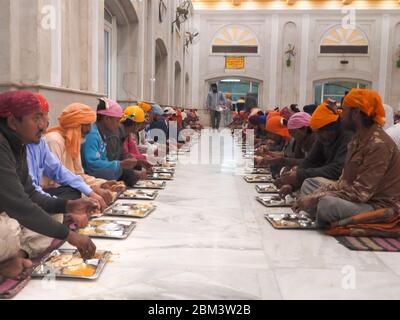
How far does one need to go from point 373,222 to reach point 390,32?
19080 millimetres

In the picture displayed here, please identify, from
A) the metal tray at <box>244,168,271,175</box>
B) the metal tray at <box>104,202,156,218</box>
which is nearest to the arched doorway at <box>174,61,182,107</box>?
the metal tray at <box>244,168,271,175</box>

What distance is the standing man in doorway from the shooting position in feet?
56.7

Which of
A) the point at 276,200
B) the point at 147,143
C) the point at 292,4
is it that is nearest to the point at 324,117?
the point at 276,200

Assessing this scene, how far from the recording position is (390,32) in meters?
19.9

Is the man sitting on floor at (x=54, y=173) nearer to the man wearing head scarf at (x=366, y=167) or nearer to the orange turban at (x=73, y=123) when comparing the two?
the orange turban at (x=73, y=123)

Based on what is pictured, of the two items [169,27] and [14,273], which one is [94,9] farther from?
[169,27]

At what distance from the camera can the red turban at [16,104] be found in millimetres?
2191

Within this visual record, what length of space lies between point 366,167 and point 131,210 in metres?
1.80

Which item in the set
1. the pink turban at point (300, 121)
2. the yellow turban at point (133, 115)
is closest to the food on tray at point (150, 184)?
the yellow turban at point (133, 115)

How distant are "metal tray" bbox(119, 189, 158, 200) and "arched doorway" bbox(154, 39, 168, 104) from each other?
8.65 meters

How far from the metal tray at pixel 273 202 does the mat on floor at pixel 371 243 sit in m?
1.06

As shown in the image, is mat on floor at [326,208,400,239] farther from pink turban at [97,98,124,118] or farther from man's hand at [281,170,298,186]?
pink turban at [97,98,124,118]
